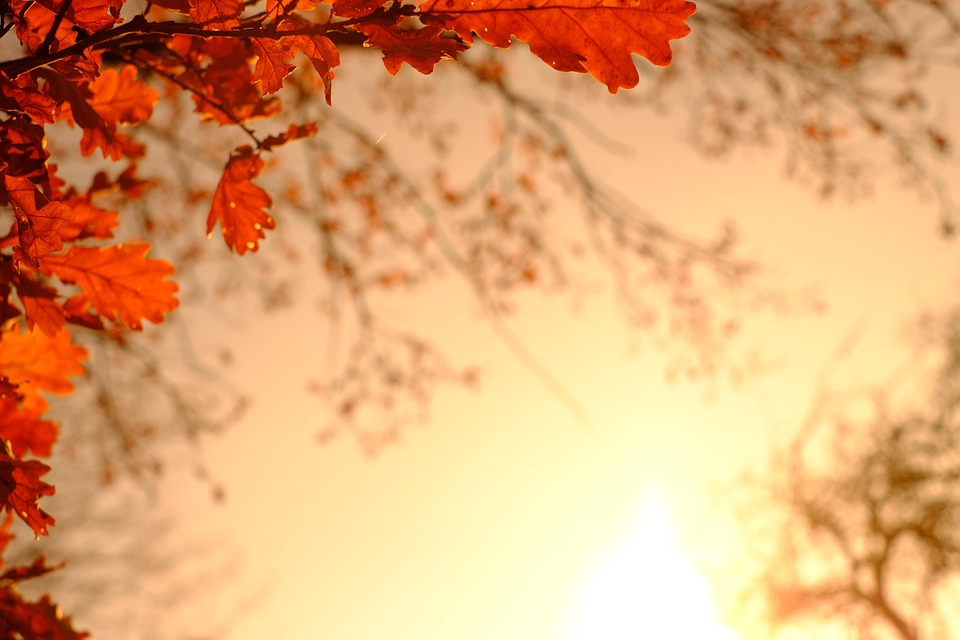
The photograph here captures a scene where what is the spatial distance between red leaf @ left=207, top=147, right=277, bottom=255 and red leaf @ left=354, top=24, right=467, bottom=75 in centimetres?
43

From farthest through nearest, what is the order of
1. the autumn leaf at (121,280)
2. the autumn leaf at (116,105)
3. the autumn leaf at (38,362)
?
the autumn leaf at (38,362) → the autumn leaf at (121,280) → the autumn leaf at (116,105)

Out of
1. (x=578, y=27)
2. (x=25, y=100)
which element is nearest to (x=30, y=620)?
(x=25, y=100)

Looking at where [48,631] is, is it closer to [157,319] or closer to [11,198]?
[157,319]

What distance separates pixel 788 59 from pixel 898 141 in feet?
3.29

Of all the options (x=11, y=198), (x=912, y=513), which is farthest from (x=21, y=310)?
(x=912, y=513)

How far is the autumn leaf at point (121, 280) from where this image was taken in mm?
1332

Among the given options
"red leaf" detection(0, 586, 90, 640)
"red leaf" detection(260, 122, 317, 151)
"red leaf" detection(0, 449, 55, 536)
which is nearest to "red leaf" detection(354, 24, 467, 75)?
"red leaf" detection(260, 122, 317, 151)

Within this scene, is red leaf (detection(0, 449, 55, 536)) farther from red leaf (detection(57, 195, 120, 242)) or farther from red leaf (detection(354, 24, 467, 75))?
red leaf (detection(354, 24, 467, 75))

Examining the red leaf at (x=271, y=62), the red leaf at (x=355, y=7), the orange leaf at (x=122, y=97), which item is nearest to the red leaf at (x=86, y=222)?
the orange leaf at (x=122, y=97)

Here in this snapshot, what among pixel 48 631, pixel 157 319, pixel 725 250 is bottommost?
pixel 48 631

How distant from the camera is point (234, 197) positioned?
130cm

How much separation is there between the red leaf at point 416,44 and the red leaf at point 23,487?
0.78m

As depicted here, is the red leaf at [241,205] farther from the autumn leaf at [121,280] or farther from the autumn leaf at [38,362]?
the autumn leaf at [38,362]

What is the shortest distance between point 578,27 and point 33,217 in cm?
80
